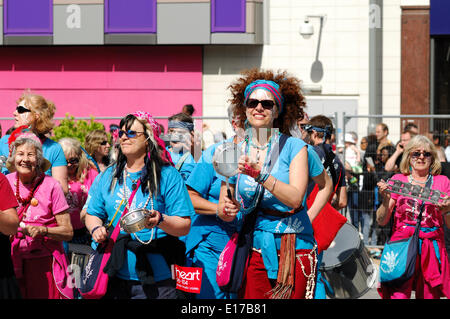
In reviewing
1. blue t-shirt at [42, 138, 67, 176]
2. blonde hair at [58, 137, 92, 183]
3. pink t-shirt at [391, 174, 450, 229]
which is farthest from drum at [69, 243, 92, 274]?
pink t-shirt at [391, 174, 450, 229]

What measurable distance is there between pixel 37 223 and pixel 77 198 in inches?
62.3

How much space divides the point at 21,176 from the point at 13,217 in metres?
1.48

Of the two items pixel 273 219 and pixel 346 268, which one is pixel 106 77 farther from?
pixel 273 219

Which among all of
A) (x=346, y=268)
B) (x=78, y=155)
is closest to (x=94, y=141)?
(x=78, y=155)

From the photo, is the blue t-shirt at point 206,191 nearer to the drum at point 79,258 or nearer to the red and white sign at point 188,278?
the red and white sign at point 188,278

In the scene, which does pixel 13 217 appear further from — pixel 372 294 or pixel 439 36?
pixel 439 36

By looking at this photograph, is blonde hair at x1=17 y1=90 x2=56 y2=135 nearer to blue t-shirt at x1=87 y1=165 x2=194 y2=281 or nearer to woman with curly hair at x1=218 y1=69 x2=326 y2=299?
blue t-shirt at x1=87 y1=165 x2=194 y2=281

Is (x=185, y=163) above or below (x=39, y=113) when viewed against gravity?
below

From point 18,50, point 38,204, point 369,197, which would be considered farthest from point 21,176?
point 18,50

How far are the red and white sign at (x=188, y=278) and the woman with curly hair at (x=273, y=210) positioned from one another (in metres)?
0.31

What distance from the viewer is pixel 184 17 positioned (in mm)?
18922

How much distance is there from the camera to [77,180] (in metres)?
7.53

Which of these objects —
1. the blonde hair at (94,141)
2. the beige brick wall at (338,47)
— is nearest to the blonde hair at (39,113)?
the blonde hair at (94,141)

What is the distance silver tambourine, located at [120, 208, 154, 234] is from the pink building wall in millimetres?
15071
